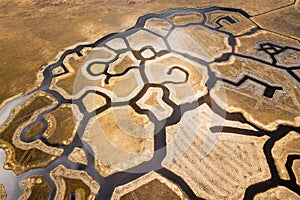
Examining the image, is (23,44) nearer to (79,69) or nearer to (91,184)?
(79,69)

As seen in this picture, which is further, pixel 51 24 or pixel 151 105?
pixel 51 24

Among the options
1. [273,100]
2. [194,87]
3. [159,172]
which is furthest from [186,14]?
[159,172]

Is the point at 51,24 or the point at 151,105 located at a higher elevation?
the point at 51,24

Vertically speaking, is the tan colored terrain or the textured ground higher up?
the tan colored terrain

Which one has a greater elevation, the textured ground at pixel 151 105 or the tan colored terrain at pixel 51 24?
the tan colored terrain at pixel 51 24

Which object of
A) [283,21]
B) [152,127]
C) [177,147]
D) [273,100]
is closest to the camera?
[177,147]

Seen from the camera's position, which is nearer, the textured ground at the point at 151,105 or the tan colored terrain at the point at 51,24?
the textured ground at the point at 151,105

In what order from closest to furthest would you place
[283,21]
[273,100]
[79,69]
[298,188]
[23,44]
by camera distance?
[298,188], [273,100], [79,69], [23,44], [283,21]

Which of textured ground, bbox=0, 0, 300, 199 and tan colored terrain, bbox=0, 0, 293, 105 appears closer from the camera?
textured ground, bbox=0, 0, 300, 199
